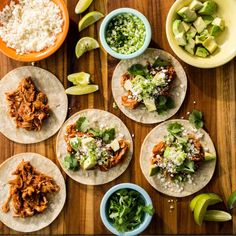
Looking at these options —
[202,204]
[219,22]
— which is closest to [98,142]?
[202,204]

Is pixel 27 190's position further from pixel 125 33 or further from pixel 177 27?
pixel 177 27

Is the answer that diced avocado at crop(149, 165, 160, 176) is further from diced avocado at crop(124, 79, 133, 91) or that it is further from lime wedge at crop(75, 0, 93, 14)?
lime wedge at crop(75, 0, 93, 14)

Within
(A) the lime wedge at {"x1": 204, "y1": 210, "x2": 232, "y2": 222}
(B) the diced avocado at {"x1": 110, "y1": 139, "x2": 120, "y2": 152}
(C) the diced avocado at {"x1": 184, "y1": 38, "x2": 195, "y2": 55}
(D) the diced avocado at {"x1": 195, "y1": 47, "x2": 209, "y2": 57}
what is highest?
(C) the diced avocado at {"x1": 184, "y1": 38, "x2": 195, "y2": 55}

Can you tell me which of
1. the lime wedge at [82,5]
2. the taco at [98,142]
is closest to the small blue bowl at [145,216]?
the taco at [98,142]

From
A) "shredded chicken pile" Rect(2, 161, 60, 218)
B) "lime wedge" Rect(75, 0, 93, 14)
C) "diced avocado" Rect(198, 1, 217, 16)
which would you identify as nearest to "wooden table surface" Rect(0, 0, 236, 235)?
"lime wedge" Rect(75, 0, 93, 14)

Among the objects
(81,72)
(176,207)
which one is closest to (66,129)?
(81,72)

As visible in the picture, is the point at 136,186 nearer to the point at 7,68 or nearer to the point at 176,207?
the point at 176,207

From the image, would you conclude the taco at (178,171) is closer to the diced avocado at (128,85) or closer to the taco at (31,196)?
the diced avocado at (128,85)
